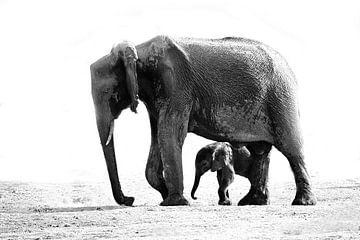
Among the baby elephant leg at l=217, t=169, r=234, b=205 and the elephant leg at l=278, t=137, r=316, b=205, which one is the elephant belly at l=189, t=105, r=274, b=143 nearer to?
the elephant leg at l=278, t=137, r=316, b=205

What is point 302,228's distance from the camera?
11.7m

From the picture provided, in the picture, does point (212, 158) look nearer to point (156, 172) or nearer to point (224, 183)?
point (224, 183)

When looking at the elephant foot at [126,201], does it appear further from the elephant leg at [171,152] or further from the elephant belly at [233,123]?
the elephant belly at [233,123]

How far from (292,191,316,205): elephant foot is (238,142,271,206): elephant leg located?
112 centimetres

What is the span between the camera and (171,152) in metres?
15.3

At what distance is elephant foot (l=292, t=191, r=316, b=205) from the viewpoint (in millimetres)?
15932

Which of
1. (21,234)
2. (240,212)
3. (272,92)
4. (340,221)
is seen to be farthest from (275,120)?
(21,234)

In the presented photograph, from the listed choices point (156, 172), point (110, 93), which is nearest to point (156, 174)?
point (156, 172)

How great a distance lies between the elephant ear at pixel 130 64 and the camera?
15.2 metres

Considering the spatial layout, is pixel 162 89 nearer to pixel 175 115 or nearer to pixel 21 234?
pixel 175 115

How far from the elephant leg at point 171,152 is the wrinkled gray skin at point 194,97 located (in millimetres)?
15

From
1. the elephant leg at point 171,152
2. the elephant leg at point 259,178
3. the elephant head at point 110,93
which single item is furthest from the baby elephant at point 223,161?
the elephant head at point 110,93

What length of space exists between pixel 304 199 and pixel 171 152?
2.30m

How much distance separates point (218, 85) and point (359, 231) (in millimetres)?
5102
